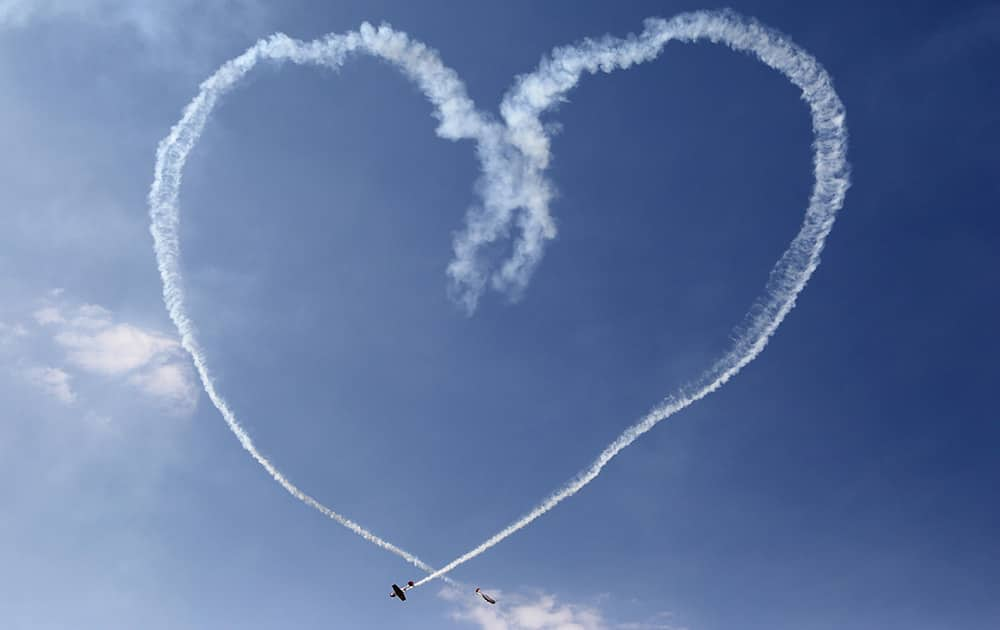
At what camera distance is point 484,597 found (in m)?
66.6

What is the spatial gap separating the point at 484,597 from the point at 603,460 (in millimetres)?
21863

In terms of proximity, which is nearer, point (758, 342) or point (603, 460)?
point (758, 342)

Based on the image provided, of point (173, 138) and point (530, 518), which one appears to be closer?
point (173, 138)

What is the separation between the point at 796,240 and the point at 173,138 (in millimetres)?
47981

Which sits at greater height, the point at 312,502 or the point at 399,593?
the point at 312,502

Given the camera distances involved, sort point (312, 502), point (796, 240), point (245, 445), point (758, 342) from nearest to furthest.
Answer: point (796, 240) < point (758, 342) < point (245, 445) < point (312, 502)

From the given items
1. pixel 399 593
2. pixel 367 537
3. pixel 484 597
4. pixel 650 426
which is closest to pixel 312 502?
pixel 367 537

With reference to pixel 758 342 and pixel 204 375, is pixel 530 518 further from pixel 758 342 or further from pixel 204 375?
pixel 204 375

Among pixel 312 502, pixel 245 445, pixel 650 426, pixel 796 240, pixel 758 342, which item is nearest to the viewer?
pixel 796 240

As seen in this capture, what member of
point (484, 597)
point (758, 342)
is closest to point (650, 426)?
point (758, 342)

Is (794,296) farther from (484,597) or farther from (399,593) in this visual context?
(399,593)

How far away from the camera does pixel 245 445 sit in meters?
60.1

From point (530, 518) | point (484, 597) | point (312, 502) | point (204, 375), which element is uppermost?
point (204, 375)

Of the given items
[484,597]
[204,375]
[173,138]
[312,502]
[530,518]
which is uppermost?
[173,138]
